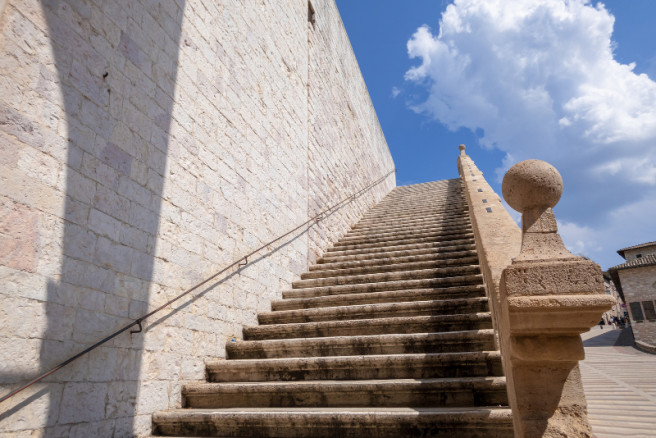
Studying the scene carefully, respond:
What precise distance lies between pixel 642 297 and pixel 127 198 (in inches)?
1012

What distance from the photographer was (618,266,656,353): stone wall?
2020 centimetres

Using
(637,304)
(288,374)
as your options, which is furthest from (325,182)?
(637,304)

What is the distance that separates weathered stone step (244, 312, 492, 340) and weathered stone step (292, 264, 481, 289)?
1077 mm

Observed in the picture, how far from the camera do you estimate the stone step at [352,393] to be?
252cm

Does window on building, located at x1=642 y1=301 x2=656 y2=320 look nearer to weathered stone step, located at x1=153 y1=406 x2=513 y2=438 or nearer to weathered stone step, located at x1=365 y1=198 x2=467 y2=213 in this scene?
weathered stone step, located at x1=365 y1=198 x2=467 y2=213

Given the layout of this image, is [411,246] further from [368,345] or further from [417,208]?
[417,208]

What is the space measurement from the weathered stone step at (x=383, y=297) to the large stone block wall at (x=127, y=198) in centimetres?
30

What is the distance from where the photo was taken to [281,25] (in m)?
5.98

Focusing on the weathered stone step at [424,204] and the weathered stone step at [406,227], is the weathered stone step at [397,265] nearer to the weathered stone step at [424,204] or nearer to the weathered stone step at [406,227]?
the weathered stone step at [406,227]

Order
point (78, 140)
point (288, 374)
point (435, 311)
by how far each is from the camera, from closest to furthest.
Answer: point (78, 140) < point (288, 374) < point (435, 311)

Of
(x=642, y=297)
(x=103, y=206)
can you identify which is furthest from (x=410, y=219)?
(x=642, y=297)

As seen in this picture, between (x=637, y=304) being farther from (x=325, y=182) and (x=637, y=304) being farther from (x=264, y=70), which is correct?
(x=264, y=70)

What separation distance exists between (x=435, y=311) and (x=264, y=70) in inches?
140

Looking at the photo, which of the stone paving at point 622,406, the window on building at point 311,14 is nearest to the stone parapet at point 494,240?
the stone paving at point 622,406
